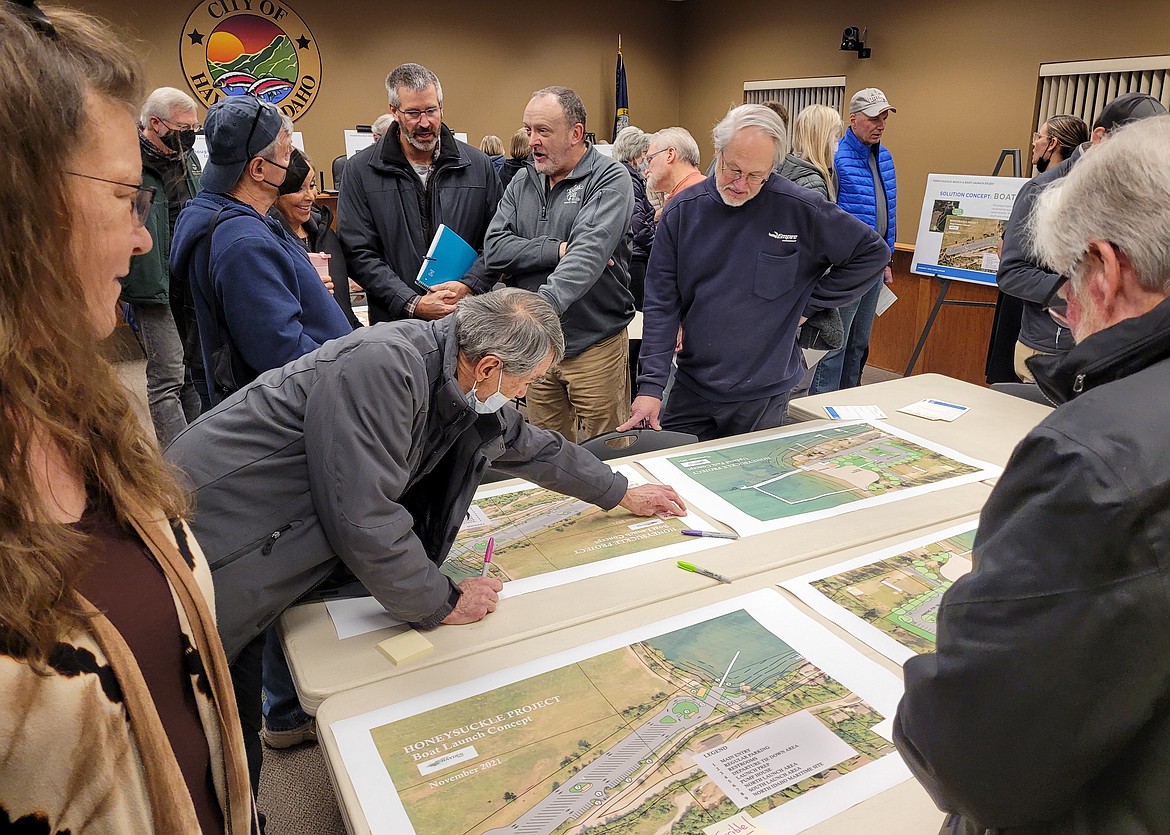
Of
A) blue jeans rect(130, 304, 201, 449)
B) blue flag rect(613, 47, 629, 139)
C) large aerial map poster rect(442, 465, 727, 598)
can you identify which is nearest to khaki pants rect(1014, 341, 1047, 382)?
large aerial map poster rect(442, 465, 727, 598)

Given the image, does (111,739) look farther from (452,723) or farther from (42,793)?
(452,723)

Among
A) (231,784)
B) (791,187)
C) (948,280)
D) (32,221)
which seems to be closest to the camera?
(32,221)

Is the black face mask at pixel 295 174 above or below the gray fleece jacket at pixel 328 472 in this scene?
above

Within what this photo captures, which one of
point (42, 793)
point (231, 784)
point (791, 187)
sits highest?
point (791, 187)

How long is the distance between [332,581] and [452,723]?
544mm

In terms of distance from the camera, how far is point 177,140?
3805 millimetres

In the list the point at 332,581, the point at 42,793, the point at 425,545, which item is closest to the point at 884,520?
the point at 425,545

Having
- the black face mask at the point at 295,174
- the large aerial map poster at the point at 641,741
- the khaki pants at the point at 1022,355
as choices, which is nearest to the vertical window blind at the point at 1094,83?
the khaki pants at the point at 1022,355

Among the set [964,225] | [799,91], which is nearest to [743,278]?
[964,225]

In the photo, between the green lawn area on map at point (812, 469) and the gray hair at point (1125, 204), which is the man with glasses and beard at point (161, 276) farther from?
the gray hair at point (1125, 204)

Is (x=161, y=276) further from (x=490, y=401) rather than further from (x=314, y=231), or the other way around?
(x=490, y=401)

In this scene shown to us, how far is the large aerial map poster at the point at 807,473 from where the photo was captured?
1.86 metres

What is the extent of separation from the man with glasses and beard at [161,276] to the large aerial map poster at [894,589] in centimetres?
330

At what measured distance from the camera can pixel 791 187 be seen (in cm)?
246
